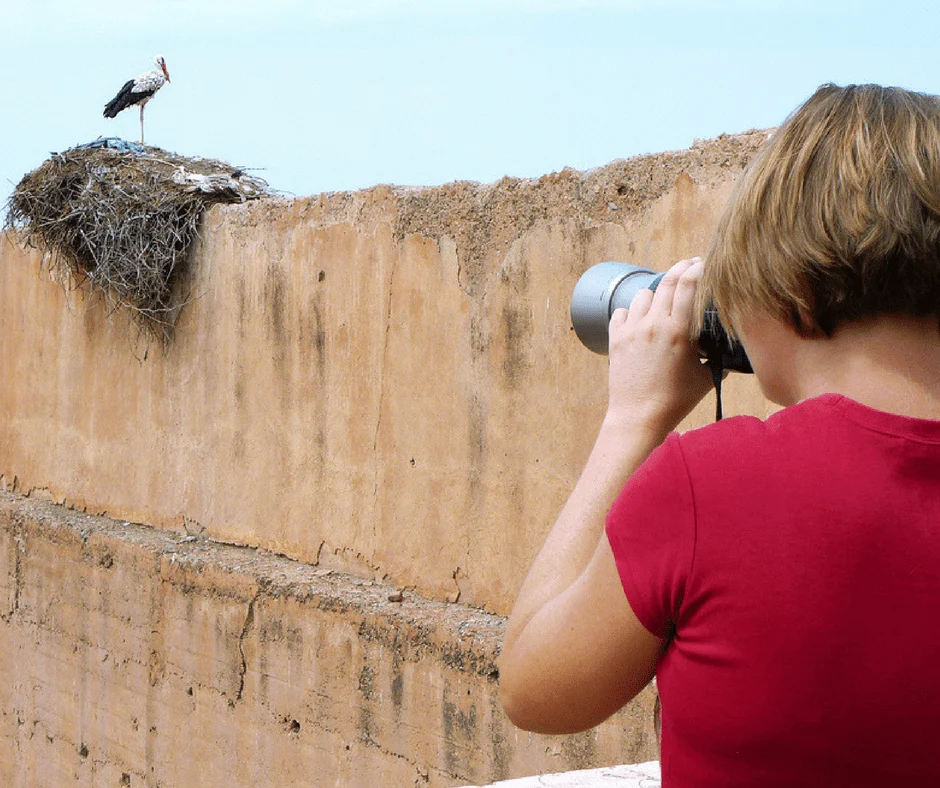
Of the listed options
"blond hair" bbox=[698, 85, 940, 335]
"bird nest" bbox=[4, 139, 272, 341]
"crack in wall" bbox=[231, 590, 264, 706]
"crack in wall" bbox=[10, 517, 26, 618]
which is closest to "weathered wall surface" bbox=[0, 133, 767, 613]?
"bird nest" bbox=[4, 139, 272, 341]

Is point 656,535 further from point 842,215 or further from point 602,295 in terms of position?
point 602,295

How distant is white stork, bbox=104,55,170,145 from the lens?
749cm

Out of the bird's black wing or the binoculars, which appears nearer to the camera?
the binoculars

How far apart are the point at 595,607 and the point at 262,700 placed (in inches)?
146

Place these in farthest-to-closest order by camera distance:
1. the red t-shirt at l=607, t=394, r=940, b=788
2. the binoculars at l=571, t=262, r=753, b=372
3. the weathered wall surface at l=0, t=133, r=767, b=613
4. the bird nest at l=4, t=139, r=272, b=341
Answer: the bird nest at l=4, t=139, r=272, b=341 < the weathered wall surface at l=0, t=133, r=767, b=613 < the binoculars at l=571, t=262, r=753, b=372 < the red t-shirt at l=607, t=394, r=940, b=788

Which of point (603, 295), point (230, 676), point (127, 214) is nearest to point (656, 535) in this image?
point (603, 295)

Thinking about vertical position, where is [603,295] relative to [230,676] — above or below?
above

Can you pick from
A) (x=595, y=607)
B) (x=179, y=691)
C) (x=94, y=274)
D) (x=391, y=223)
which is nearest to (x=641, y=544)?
(x=595, y=607)

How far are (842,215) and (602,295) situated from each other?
1.65 feet

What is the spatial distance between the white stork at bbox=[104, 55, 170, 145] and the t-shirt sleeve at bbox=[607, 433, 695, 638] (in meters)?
6.77

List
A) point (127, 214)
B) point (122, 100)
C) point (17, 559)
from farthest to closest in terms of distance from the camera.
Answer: point (122, 100)
point (17, 559)
point (127, 214)

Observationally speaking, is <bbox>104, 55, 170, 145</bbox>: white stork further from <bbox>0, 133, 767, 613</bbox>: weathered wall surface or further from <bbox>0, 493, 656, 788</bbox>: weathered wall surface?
<bbox>0, 493, 656, 788</bbox>: weathered wall surface

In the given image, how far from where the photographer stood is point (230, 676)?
183 inches

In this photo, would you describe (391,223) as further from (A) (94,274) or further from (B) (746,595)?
(B) (746,595)
